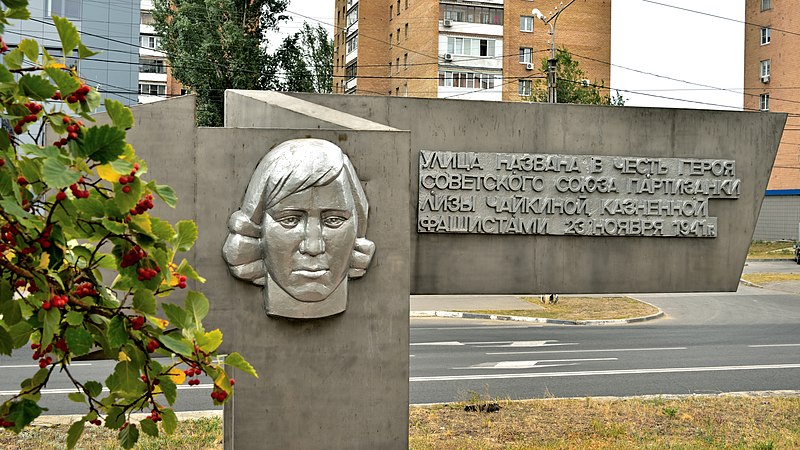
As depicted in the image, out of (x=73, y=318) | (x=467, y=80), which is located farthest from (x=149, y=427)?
(x=467, y=80)

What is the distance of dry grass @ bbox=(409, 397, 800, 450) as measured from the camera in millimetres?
8367

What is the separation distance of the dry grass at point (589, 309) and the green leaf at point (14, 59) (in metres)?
18.5

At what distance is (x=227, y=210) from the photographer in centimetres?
655

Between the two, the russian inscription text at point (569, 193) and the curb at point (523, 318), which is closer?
the russian inscription text at point (569, 193)

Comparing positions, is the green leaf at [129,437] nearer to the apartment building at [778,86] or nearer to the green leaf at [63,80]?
the green leaf at [63,80]

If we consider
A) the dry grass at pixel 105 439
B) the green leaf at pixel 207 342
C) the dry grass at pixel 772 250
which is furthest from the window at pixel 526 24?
the green leaf at pixel 207 342

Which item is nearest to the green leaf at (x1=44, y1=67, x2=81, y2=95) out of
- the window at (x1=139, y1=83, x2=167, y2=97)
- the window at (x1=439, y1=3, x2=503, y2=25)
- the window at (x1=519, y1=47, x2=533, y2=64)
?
the window at (x1=439, y1=3, x2=503, y2=25)

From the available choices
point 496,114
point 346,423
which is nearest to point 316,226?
point 346,423

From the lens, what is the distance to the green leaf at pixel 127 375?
285 cm

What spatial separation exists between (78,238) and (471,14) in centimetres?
4600

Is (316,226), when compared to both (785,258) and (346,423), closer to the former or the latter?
(346,423)

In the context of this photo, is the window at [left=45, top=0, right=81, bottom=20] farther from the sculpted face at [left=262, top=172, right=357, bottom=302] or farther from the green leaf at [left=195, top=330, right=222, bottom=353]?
the green leaf at [left=195, top=330, right=222, bottom=353]

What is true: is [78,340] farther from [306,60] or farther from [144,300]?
[306,60]

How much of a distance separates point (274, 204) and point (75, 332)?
366 centimetres
